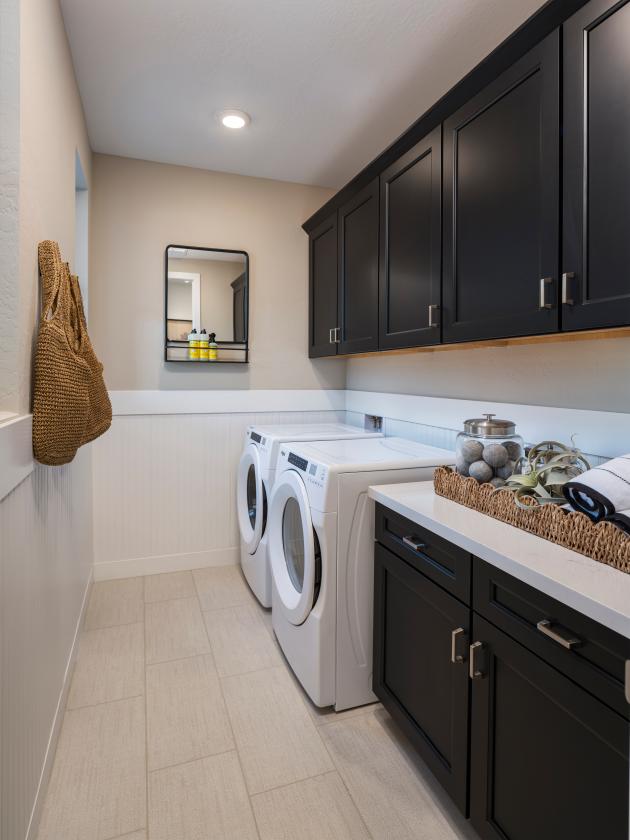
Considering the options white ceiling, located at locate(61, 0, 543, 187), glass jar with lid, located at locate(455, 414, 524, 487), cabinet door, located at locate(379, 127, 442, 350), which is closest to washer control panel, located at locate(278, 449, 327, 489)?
glass jar with lid, located at locate(455, 414, 524, 487)

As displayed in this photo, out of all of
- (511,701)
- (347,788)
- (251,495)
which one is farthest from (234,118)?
(347,788)

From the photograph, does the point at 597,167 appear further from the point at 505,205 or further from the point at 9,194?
the point at 9,194

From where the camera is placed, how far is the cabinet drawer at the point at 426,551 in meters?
1.26

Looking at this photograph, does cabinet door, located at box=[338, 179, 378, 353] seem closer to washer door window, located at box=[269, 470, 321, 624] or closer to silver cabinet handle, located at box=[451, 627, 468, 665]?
washer door window, located at box=[269, 470, 321, 624]

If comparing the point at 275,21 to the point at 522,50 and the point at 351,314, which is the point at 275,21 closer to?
the point at 522,50

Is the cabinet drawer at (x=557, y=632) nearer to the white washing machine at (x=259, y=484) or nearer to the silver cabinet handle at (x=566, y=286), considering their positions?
the silver cabinet handle at (x=566, y=286)

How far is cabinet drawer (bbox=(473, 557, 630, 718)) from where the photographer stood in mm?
851

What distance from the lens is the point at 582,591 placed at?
90 cm

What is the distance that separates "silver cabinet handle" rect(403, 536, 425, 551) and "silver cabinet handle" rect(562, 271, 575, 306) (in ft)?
2.51

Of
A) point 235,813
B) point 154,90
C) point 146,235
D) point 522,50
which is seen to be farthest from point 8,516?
point 146,235

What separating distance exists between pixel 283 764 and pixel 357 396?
2.11 meters

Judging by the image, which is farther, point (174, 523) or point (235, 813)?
point (174, 523)

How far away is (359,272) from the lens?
2486mm

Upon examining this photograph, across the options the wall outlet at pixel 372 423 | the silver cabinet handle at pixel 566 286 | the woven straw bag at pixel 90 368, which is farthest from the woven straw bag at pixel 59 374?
the wall outlet at pixel 372 423
